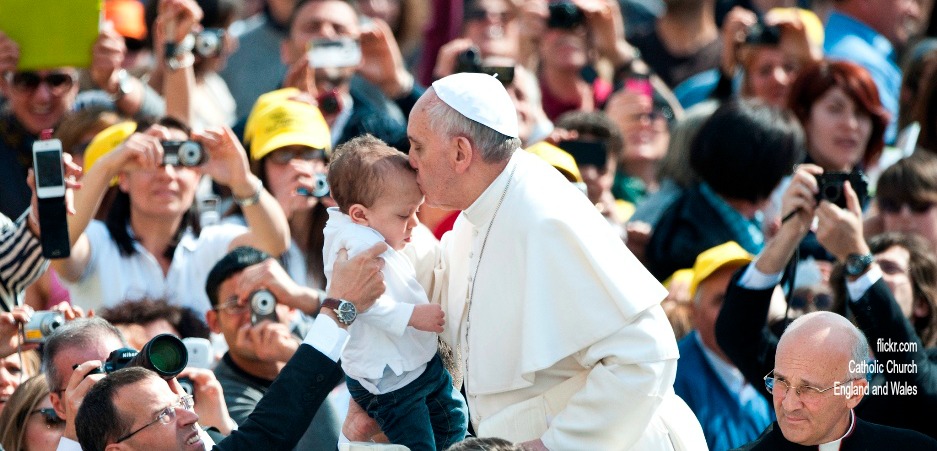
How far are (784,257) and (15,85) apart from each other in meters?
3.79

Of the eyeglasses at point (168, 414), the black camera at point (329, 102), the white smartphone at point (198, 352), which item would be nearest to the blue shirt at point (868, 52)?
the black camera at point (329, 102)

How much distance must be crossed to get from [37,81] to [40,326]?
227 cm

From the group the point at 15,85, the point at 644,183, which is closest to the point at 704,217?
the point at 644,183

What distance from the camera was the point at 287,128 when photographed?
6.96m

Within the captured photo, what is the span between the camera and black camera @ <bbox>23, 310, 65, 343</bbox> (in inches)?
Result: 216

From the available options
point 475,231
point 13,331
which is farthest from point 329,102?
point 475,231

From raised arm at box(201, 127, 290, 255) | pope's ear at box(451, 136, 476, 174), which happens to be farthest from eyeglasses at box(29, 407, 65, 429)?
pope's ear at box(451, 136, 476, 174)

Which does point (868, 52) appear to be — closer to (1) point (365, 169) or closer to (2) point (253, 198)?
(2) point (253, 198)

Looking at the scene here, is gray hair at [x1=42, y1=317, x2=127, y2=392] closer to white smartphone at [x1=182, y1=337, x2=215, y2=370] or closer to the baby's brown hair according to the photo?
white smartphone at [x1=182, y1=337, x2=215, y2=370]

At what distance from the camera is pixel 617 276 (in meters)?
4.54

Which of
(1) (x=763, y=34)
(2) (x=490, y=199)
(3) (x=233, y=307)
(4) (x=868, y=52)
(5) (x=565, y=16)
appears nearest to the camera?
(2) (x=490, y=199)

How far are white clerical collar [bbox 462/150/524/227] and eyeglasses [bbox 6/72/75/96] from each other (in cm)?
345

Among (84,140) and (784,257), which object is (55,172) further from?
(784,257)

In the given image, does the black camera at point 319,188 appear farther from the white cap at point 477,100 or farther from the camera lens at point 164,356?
the white cap at point 477,100
